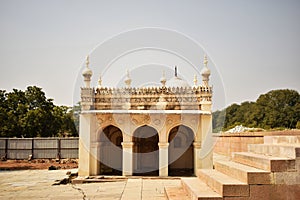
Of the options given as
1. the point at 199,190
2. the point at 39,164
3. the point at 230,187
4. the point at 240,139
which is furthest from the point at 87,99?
the point at 230,187

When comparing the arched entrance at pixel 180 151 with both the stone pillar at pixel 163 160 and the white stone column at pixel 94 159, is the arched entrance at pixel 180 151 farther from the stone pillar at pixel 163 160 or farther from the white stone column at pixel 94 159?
the white stone column at pixel 94 159

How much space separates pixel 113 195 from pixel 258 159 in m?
5.52

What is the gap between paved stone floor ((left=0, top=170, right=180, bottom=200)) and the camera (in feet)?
33.7

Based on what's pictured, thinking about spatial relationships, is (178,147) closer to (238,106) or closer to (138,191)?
(138,191)

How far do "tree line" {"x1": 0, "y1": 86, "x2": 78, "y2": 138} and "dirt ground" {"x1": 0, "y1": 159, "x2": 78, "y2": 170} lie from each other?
222 inches

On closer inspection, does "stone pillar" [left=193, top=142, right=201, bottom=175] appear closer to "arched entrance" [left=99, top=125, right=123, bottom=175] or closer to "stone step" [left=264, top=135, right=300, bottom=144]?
"arched entrance" [left=99, top=125, right=123, bottom=175]

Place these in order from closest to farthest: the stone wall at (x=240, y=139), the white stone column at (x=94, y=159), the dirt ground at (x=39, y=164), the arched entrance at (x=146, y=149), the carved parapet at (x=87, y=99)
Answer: the stone wall at (x=240, y=139) → the white stone column at (x=94, y=159) → the carved parapet at (x=87, y=99) → the arched entrance at (x=146, y=149) → the dirt ground at (x=39, y=164)

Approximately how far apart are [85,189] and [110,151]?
4.60 meters

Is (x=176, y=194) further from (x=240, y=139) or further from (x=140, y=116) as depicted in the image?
(x=240, y=139)

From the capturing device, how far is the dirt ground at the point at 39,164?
63.0ft

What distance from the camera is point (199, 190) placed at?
6.73 m

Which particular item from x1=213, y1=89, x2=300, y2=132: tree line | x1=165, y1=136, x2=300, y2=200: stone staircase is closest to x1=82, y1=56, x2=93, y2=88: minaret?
x1=165, y1=136, x2=300, y2=200: stone staircase

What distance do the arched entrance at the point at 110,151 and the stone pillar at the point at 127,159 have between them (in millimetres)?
1272

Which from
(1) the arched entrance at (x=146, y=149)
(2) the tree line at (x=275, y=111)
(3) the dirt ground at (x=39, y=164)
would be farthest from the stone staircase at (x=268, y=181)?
(2) the tree line at (x=275, y=111)
